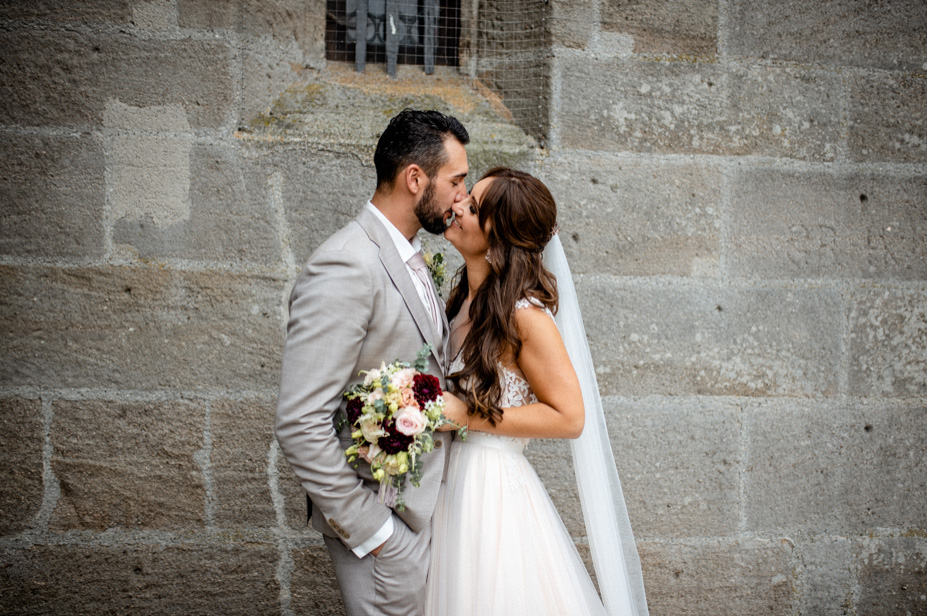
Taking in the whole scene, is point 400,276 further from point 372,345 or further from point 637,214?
point 637,214

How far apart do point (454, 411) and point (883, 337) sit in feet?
7.50

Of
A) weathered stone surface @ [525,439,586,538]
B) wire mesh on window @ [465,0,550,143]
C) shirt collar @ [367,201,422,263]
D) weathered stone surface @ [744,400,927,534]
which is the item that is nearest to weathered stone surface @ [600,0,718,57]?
wire mesh on window @ [465,0,550,143]

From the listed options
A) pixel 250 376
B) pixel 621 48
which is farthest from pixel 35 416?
pixel 621 48

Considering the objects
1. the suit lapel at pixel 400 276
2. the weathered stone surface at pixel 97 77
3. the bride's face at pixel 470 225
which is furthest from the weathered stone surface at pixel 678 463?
the weathered stone surface at pixel 97 77

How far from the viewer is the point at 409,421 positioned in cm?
170

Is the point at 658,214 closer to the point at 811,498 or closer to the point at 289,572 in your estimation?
the point at 811,498

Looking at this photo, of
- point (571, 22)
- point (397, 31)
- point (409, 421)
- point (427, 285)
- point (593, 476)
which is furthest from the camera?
point (397, 31)

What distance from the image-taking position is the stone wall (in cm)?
268

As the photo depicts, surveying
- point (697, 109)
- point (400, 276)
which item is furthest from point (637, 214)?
point (400, 276)

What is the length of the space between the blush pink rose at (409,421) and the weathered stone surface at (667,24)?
7.01ft

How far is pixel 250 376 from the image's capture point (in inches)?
109

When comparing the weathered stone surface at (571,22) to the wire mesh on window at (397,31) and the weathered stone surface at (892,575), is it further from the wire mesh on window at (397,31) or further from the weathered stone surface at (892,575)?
the weathered stone surface at (892,575)

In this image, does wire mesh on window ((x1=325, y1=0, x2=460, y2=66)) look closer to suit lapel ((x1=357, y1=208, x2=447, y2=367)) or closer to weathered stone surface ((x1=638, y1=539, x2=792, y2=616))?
suit lapel ((x1=357, y1=208, x2=447, y2=367))

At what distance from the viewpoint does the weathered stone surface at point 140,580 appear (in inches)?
106
